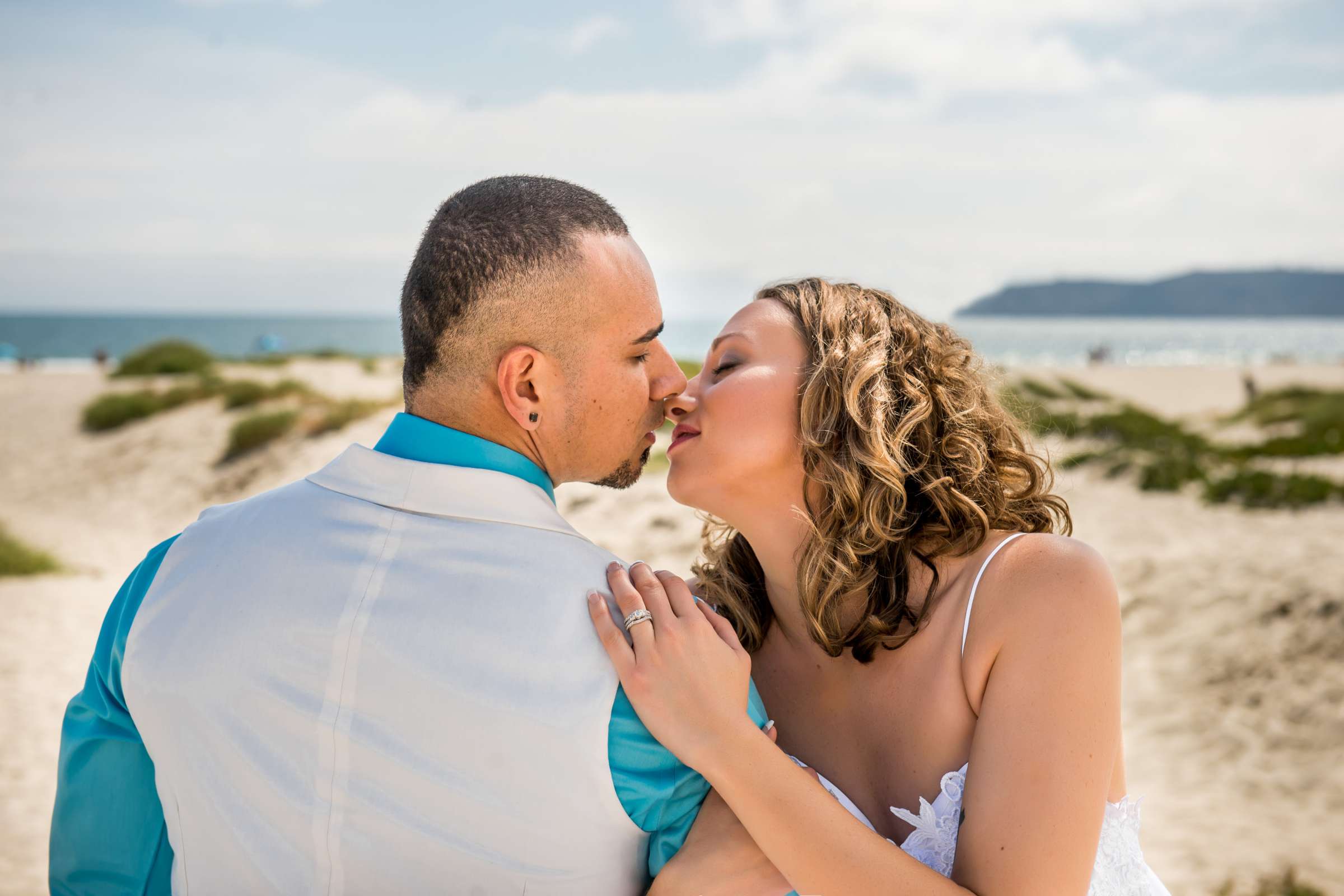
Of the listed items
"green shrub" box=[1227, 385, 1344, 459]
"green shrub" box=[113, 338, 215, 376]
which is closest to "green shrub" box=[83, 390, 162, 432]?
"green shrub" box=[113, 338, 215, 376]

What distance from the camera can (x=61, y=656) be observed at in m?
8.92

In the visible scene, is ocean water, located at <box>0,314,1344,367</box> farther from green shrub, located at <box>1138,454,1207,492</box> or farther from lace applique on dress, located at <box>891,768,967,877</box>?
lace applique on dress, located at <box>891,768,967,877</box>

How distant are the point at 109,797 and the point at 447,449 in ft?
3.45

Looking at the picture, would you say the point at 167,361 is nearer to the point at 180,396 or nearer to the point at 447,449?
the point at 180,396

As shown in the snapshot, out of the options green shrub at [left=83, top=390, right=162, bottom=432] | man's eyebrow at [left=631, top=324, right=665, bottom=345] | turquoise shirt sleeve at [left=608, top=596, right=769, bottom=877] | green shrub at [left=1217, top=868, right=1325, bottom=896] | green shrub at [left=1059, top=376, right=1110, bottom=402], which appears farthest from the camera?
green shrub at [left=1059, top=376, right=1110, bottom=402]

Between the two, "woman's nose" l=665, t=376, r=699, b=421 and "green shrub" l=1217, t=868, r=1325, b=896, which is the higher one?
"woman's nose" l=665, t=376, r=699, b=421

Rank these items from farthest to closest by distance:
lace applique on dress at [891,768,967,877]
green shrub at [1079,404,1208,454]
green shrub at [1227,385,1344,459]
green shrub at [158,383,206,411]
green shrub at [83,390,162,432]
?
green shrub at [158,383,206,411] → green shrub at [83,390,162,432] → green shrub at [1079,404,1208,454] → green shrub at [1227,385,1344,459] → lace applique on dress at [891,768,967,877]

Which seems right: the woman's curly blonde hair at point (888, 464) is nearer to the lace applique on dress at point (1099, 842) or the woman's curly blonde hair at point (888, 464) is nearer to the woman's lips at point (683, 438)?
the woman's lips at point (683, 438)

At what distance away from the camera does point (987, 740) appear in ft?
7.47

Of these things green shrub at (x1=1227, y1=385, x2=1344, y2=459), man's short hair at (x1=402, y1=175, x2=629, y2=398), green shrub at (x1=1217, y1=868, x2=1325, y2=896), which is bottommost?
green shrub at (x1=1217, y1=868, x2=1325, y2=896)

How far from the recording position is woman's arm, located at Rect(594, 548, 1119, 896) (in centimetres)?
194

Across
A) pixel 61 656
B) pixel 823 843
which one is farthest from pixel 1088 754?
pixel 61 656

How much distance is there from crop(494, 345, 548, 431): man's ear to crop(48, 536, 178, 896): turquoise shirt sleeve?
→ 751 millimetres

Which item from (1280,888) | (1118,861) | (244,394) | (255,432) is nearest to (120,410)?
(244,394)
